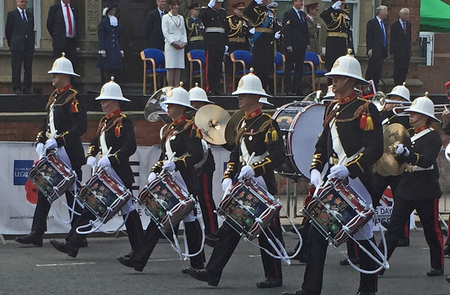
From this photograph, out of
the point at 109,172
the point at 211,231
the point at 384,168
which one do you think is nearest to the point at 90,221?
the point at 109,172

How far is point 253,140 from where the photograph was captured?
10.4 metres

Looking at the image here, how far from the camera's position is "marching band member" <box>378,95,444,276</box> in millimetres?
11359

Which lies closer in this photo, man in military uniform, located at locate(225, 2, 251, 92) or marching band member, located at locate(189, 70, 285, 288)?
marching band member, located at locate(189, 70, 285, 288)

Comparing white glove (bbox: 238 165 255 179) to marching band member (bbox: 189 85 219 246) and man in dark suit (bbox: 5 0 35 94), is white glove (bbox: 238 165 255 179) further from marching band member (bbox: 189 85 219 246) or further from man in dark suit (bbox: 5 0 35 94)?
man in dark suit (bbox: 5 0 35 94)

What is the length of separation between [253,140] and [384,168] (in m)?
1.61

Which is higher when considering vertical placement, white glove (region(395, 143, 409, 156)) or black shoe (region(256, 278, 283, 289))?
white glove (region(395, 143, 409, 156))

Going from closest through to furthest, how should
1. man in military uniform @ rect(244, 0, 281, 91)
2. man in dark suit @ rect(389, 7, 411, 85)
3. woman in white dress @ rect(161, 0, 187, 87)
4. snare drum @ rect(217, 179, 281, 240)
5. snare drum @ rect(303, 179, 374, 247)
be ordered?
snare drum @ rect(303, 179, 374, 247) < snare drum @ rect(217, 179, 281, 240) < woman in white dress @ rect(161, 0, 187, 87) < man in military uniform @ rect(244, 0, 281, 91) < man in dark suit @ rect(389, 7, 411, 85)

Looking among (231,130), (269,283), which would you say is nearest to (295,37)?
(231,130)

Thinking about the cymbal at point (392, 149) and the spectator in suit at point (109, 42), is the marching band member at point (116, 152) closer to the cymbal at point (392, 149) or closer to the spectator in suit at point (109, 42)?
the cymbal at point (392, 149)

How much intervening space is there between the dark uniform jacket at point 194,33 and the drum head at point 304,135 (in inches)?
224

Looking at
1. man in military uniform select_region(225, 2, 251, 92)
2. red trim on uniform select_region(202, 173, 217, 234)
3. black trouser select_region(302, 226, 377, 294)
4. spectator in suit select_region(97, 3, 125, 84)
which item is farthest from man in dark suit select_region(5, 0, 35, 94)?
black trouser select_region(302, 226, 377, 294)

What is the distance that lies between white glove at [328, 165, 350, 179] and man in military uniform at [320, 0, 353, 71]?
974cm

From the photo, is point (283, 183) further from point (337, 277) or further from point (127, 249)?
point (337, 277)

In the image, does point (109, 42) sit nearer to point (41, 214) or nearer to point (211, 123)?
point (211, 123)
